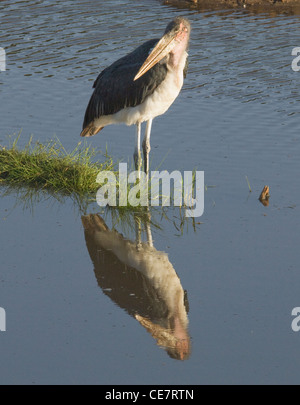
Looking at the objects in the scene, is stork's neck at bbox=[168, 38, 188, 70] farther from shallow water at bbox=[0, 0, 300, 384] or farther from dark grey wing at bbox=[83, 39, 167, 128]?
shallow water at bbox=[0, 0, 300, 384]

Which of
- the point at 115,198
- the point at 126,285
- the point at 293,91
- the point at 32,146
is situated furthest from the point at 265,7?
the point at 126,285

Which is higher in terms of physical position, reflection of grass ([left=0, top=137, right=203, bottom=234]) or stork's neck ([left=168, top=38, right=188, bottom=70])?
stork's neck ([left=168, top=38, right=188, bottom=70])

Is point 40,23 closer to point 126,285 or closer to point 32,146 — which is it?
point 32,146

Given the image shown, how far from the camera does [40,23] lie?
47.4 feet

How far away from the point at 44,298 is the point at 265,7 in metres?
9.71

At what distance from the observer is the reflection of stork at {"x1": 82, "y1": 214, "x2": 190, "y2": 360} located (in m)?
5.82

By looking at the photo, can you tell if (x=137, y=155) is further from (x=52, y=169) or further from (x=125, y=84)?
(x=52, y=169)

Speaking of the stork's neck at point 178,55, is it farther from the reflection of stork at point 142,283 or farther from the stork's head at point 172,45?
the reflection of stork at point 142,283

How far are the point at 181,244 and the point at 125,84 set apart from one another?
178 cm

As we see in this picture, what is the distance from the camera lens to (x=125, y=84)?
27.2 ft

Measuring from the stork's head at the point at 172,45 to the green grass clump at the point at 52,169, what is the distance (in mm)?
936

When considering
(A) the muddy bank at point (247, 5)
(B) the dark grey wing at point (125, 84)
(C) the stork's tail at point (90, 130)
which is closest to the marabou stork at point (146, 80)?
(B) the dark grey wing at point (125, 84)

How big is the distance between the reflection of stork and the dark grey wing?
1.20m

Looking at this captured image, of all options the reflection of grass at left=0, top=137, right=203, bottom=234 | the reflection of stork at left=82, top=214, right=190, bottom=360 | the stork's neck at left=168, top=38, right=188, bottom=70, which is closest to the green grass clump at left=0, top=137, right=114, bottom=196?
the reflection of grass at left=0, top=137, right=203, bottom=234
